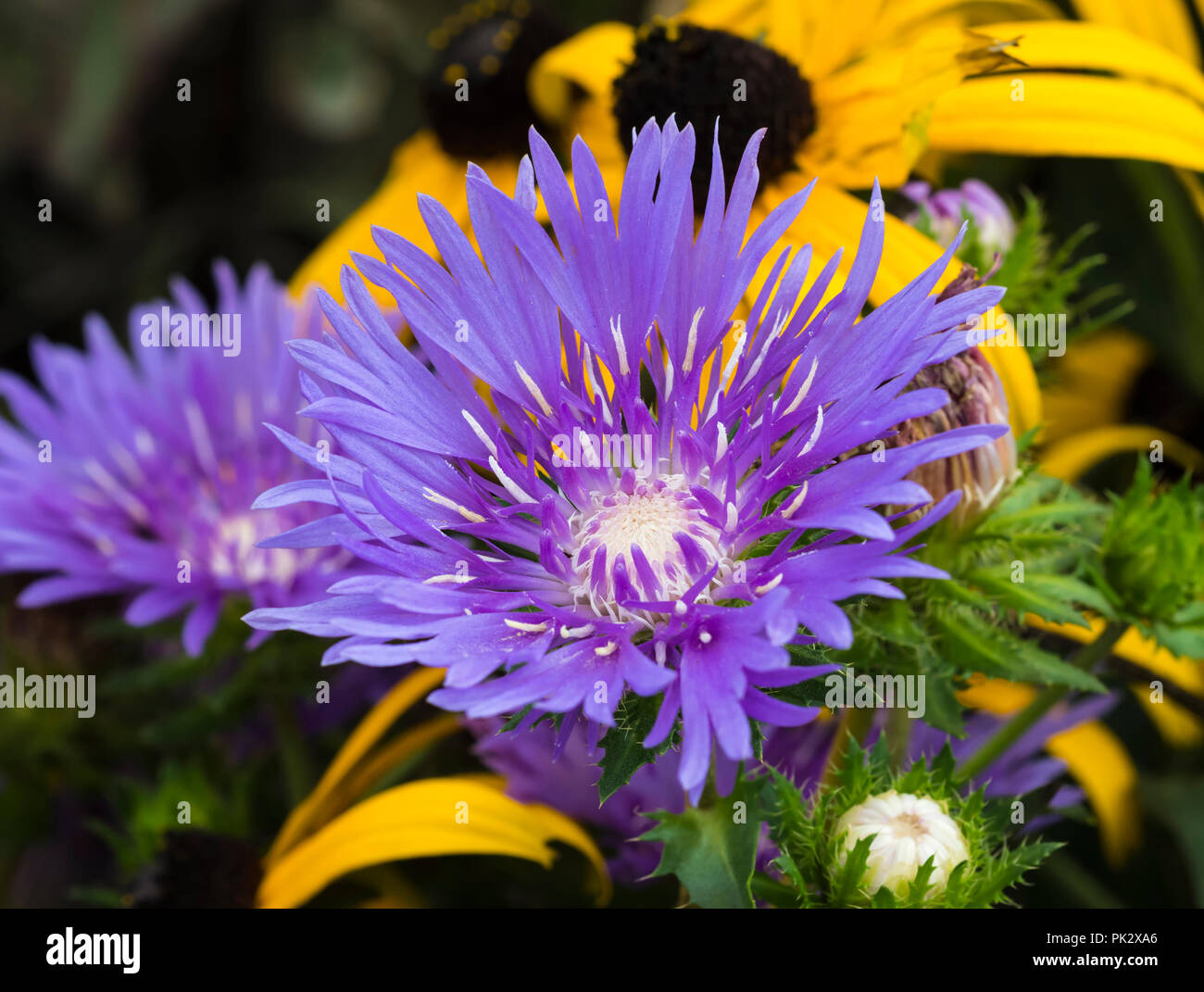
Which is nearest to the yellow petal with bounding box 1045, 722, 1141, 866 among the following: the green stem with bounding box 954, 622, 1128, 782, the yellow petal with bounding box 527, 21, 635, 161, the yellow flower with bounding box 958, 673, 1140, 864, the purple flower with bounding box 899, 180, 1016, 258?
the yellow flower with bounding box 958, 673, 1140, 864

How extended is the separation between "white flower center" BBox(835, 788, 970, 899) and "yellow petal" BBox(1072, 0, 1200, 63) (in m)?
0.79

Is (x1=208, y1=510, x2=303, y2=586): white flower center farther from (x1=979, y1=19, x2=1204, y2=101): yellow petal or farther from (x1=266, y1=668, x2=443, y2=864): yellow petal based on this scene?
(x1=979, y1=19, x2=1204, y2=101): yellow petal

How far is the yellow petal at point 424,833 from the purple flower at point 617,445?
0.66ft

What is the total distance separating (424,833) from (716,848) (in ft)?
0.74

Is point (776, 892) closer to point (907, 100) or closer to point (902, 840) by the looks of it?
point (902, 840)

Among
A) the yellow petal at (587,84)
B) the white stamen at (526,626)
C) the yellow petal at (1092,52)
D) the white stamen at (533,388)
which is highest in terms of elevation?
the yellow petal at (587,84)

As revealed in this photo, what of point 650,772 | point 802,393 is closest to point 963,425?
point 802,393

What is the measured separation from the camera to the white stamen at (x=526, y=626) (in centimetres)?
58

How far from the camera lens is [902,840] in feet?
1.99

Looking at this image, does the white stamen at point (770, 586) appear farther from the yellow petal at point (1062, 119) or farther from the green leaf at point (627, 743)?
the yellow petal at point (1062, 119)

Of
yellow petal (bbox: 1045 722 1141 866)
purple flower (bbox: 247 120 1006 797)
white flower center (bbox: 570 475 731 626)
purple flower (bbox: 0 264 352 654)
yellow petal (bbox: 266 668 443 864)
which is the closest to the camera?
purple flower (bbox: 247 120 1006 797)

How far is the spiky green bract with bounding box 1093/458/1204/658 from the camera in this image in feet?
2.38

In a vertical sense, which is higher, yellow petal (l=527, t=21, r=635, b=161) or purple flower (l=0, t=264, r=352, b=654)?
yellow petal (l=527, t=21, r=635, b=161)

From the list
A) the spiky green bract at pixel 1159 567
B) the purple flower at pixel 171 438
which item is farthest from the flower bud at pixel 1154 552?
the purple flower at pixel 171 438
